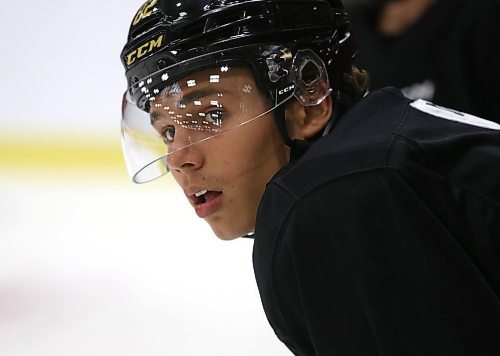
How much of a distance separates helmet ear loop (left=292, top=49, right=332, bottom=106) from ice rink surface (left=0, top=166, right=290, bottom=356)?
680mm

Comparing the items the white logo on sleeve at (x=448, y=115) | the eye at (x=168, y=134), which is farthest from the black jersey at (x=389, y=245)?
the eye at (x=168, y=134)

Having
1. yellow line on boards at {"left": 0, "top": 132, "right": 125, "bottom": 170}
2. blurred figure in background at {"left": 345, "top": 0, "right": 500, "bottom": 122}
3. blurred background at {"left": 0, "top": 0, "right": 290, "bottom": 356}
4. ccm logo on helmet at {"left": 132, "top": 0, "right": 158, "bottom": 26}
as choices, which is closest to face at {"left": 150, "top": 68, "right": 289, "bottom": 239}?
ccm logo on helmet at {"left": 132, "top": 0, "right": 158, "bottom": 26}

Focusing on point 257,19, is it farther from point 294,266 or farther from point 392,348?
point 392,348

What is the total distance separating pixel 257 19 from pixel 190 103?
14 centimetres

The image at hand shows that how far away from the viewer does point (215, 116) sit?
1.18m

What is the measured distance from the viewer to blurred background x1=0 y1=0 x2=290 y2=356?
6.03 feet

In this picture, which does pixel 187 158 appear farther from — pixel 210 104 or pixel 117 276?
pixel 117 276

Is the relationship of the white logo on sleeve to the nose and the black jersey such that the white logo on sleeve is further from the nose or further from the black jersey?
the nose

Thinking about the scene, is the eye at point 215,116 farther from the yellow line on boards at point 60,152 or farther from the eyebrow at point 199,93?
the yellow line on boards at point 60,152

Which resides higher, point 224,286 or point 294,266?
point 294,266

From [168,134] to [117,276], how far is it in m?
0.91

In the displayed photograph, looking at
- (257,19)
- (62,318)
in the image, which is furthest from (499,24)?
(62,318)

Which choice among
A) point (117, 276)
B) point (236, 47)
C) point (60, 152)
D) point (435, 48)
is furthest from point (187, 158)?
point (60, 152)

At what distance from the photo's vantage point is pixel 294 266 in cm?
98
